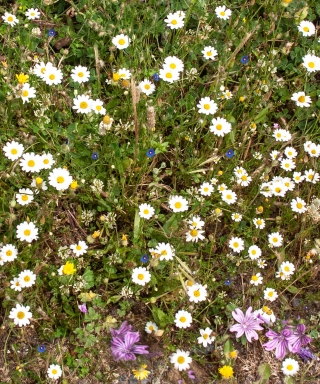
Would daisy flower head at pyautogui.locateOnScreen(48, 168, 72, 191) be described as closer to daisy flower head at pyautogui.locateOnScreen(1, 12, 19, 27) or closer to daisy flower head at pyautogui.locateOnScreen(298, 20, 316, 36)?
daisy flower head at pyautogui.locateOnScreen(1, 12, 19, 27)

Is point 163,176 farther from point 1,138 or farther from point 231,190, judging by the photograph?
point 1,138

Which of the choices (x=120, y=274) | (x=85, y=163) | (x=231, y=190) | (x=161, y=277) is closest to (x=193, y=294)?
(x=161, y=277)

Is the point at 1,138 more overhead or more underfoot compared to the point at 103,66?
more underfoot

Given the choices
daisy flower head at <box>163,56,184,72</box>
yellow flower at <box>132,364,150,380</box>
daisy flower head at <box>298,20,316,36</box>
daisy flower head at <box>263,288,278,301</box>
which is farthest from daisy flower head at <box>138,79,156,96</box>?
yellow flower at <box>132,364,150,380</box>

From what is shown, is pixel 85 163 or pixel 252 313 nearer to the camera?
pixel 252 313

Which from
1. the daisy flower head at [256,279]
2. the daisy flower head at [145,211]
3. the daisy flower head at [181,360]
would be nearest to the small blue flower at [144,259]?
the daisy flower head at [145,211]

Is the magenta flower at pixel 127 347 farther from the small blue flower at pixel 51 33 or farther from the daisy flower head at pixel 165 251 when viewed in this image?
the small blue flower at pixel 51 33

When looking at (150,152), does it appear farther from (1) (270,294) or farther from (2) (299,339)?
(2) (299,339)
